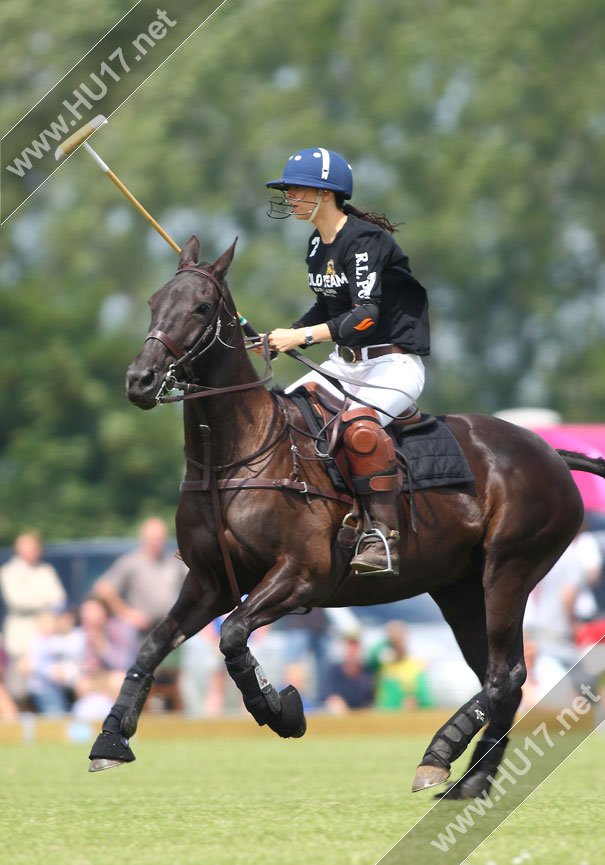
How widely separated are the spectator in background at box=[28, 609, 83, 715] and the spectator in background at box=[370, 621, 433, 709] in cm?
269

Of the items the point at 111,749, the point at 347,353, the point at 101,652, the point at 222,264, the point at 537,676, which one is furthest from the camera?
the point at 101,652

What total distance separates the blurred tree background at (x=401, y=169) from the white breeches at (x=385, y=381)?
65.2ft

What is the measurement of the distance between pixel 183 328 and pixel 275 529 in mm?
984

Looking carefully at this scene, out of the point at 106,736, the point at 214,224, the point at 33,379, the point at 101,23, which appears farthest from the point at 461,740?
the point at 214,224

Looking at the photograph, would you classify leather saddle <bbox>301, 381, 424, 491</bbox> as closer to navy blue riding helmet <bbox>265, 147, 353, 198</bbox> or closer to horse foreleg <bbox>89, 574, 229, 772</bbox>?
horse foreleg <bbox>89, 574, 229, 772</bbox>

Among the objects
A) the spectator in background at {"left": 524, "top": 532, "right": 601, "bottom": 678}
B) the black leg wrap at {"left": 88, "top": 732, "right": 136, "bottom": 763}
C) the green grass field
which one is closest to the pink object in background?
the spectator in background at {"left": 524, "top": 532, "right": 601, "bottom": 678}

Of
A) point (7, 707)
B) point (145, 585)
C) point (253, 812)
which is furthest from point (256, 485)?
point (7, 707)

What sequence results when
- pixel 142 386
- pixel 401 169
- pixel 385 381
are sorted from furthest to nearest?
pixel 401 169 < pixel 385 381 < pixel 142 386

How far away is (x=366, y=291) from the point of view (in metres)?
7.06

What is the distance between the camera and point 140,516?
25344 mm

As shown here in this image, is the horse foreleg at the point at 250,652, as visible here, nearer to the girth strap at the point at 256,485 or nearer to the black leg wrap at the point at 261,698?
the black leg wrap at the point at 261,698

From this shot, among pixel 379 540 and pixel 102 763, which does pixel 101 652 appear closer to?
pixel 102 763

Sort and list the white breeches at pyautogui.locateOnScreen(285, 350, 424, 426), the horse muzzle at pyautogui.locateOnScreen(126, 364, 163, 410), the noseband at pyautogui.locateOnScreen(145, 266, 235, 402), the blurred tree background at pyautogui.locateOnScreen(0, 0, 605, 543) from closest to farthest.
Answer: the horse muzzle at pyautogui.locateOnScreen(126, 364, 163, 410) → the noseband at pyautogui.locateOnScreen(145, 266, 235, 402) → the white breeches at pyautogui.locateOnScreen(285, 350, 424, 426) → the blurred tree background at pyautogui.locateOnScreen(0, 0, 605, 543)

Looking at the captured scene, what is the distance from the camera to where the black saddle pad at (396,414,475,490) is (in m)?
7.32
